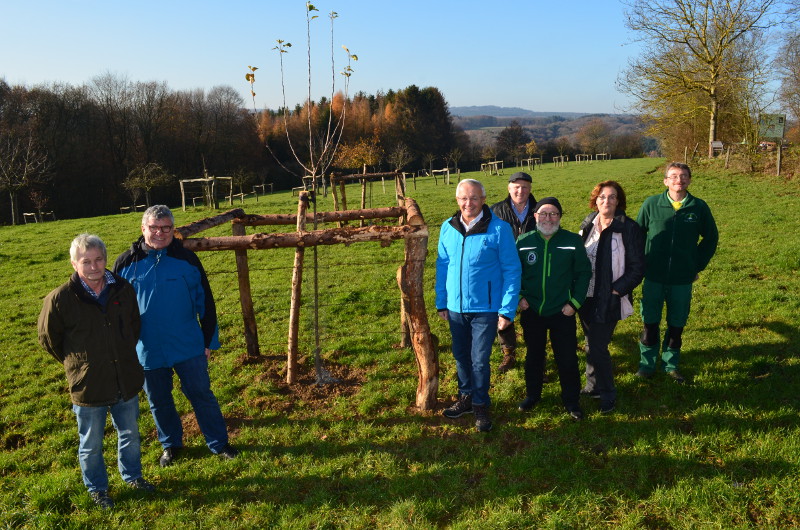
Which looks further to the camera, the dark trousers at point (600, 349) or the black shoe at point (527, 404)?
the black shoe at point (527, 404)

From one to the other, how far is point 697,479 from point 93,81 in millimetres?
65371

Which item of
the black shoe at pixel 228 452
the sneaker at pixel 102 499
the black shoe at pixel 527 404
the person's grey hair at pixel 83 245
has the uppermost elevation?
the person's grey hair at pixel 83 245

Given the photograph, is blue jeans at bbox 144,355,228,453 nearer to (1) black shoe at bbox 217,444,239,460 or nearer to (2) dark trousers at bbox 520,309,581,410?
(1) black shoe at bbox 217,444,239,460

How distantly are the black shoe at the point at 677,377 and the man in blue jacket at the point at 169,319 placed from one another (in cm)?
462

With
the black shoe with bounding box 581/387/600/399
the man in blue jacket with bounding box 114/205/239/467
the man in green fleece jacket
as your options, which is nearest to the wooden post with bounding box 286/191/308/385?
the man in blue jacket with bounding box 114/205/239/467

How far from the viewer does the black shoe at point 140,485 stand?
4.03 metres

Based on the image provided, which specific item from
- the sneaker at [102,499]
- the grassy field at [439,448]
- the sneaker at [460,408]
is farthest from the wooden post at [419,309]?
the sneaker at [102,499]

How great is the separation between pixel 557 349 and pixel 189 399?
343cm

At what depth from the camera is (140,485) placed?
4039 millimetres

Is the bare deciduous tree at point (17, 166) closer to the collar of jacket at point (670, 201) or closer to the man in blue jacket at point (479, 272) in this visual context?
the man in blue jacket at point (479, 272)

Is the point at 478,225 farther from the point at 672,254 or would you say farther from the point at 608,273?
the point at 672,254

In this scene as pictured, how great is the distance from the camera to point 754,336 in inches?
251

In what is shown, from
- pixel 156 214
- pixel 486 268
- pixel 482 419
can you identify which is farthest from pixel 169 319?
pixel 482 419

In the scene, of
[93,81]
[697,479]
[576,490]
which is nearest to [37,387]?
[576,490]
